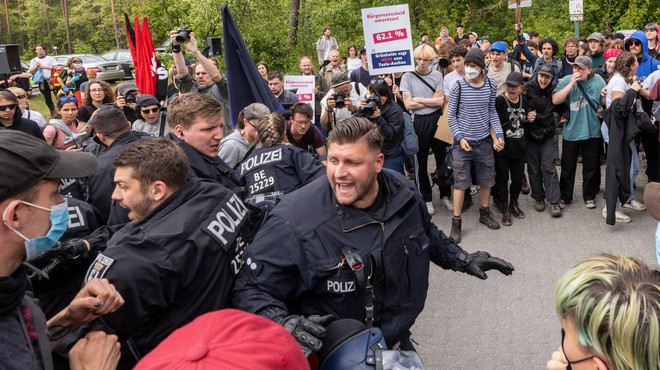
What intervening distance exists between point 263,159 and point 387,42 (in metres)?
4.28

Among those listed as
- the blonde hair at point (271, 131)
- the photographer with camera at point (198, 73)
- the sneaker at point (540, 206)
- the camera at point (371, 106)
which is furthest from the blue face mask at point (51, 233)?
the sneaker at point (540, 206)

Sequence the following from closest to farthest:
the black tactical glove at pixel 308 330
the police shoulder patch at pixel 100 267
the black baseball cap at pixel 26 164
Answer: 1. the black baseball cap at pixel 26 164
2. the black tactical glove at pixel 308 330
3. the police shoulder patch at pixel 100 267

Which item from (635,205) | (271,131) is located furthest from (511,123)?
(271,131)

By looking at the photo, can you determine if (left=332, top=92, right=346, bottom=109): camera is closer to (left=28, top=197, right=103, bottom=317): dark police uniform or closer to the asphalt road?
the asphalt road


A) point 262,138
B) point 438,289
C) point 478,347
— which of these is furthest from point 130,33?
point 478,347

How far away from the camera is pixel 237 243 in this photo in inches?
123

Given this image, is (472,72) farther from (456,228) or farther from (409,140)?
(456,228)

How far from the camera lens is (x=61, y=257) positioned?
3270mm

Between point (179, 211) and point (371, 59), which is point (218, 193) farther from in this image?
point (371, 59)

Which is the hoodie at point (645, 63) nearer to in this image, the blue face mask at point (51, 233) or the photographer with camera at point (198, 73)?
the photographer with camera at point (198, 73)

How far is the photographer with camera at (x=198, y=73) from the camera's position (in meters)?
7.24

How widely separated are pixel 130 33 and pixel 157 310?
8184mm

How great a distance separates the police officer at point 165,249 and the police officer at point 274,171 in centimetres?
179

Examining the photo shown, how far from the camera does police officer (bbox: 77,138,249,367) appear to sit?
266 centimetres
